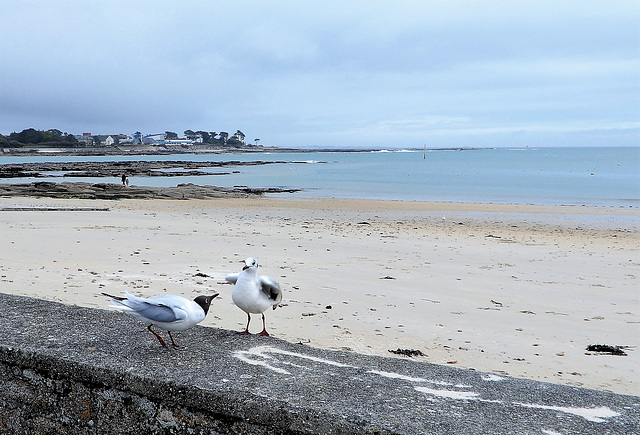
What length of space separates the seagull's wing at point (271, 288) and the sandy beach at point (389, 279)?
2.96ft

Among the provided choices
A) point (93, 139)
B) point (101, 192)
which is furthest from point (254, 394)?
point (93, 139)

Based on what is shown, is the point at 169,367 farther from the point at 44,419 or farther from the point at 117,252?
the point at 117,252

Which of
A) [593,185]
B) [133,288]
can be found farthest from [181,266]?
[593,185]

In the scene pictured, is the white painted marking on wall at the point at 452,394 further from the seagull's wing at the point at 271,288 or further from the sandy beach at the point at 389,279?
the sandy beach at the point at 389,279

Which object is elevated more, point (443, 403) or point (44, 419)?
point (443, 403)

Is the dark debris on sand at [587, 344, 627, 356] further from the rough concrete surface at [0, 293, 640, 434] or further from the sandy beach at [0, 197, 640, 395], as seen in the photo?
the rough concrete surface at [0, 293, 640, 434]

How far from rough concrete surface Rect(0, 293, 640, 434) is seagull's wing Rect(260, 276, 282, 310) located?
2.08 feet

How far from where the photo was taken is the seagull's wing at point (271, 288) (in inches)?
161

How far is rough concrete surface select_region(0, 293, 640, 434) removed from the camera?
2.54 metres

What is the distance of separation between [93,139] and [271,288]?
162049mm

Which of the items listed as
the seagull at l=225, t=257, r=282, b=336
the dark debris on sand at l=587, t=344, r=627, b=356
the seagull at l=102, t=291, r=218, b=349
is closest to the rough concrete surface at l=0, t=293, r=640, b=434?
the seagull at l=102, t=291, r=218, b=349

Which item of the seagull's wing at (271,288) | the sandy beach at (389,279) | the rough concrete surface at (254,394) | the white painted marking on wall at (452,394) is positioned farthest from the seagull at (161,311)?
the white painted marking on wall at (452,394)

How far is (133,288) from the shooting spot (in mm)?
6969

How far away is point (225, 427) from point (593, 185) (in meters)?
43.7
